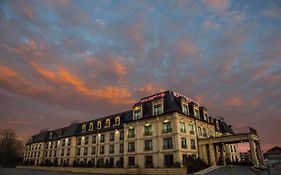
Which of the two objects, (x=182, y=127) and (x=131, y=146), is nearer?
(x=182, y=127)

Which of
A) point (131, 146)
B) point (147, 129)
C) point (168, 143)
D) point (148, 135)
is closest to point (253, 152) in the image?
point (168, 143)

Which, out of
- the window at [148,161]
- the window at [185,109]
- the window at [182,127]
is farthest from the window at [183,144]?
the window at [148,161]

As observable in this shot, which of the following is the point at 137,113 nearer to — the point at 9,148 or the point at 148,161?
the point at 148,161

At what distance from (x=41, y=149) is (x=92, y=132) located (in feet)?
105

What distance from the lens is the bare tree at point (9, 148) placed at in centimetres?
9862

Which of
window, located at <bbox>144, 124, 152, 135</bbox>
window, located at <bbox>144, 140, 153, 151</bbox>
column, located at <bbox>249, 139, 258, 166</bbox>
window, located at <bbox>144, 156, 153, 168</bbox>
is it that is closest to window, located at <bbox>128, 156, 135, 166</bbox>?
window, located at <bbox>144, 156, 153, 168</bbox>

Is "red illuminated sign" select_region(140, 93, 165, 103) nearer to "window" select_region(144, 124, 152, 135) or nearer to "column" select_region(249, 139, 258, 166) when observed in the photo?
"window" select_region(144, 124, 152, 135)

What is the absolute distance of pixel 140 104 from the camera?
46.8m

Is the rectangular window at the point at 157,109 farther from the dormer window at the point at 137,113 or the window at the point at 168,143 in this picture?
the window at the point at 168,143

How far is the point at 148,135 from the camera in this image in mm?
42562

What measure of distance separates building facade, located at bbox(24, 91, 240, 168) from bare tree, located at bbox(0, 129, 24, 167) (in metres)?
52.0

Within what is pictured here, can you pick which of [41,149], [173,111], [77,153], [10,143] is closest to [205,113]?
[173,111]

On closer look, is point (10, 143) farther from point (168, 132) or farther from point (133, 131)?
point (168, 132)

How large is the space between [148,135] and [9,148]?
3701 inches
